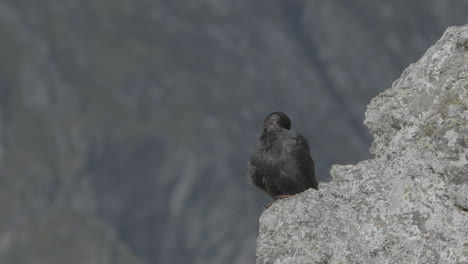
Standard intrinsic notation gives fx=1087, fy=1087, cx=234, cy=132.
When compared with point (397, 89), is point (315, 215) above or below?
below

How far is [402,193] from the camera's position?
18.0 m

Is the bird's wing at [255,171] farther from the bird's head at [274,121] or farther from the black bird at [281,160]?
the bird's head at [274,121]

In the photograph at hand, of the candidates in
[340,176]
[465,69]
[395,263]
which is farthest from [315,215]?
[465,69]

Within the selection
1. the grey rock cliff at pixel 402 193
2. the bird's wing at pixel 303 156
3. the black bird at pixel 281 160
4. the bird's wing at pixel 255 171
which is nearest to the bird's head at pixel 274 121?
the black bird at pixel 281 160

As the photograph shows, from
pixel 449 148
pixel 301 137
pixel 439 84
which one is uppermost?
pixel 301 137

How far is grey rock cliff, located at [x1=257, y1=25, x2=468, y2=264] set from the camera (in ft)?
56.4

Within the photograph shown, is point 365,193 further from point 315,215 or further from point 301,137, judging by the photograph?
point 301,137

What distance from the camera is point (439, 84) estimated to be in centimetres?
1869

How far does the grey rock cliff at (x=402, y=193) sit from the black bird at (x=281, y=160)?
2769 mm

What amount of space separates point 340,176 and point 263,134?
4078mm

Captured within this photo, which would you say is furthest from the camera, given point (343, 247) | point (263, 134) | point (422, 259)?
point (263, 134)

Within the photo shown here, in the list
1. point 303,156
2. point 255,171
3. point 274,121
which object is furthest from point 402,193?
point 255,171

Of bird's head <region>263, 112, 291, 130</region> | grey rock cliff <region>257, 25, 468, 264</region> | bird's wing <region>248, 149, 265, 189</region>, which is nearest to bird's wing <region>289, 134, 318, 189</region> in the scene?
bird's head <region>263, 112, 291, 130</region>

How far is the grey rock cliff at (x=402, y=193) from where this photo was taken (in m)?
17.2
